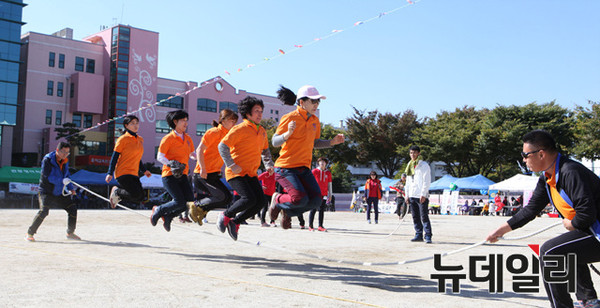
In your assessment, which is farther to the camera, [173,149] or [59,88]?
[59,88]

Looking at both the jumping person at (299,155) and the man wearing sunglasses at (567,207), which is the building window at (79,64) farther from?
the man wearing sunglasses at (567,207)

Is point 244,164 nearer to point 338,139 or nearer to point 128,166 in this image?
point 338,139

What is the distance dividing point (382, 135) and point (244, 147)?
43204mm

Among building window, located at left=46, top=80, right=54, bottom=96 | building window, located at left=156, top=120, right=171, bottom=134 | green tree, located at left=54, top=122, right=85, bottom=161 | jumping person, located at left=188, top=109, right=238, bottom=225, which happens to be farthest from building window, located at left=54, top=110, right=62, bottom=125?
jumping person, located at left=188, top=109, right=238, bottom=225

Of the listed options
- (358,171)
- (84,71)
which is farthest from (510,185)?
(358,171)

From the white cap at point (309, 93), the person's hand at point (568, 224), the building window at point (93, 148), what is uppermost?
the building window at point (93, 148)

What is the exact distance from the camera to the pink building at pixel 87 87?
49938 mm

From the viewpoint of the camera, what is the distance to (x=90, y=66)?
52.8 meters

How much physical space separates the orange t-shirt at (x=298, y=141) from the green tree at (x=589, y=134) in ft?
117

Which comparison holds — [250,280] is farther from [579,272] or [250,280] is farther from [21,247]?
[21,247]

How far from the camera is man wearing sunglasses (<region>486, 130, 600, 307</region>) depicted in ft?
11.4

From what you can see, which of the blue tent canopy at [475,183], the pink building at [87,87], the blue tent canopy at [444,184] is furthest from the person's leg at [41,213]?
the pink building at [87,87]

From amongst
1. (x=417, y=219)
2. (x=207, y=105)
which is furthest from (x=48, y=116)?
(x=417, y=219)

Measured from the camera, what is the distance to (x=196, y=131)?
6028 cm
